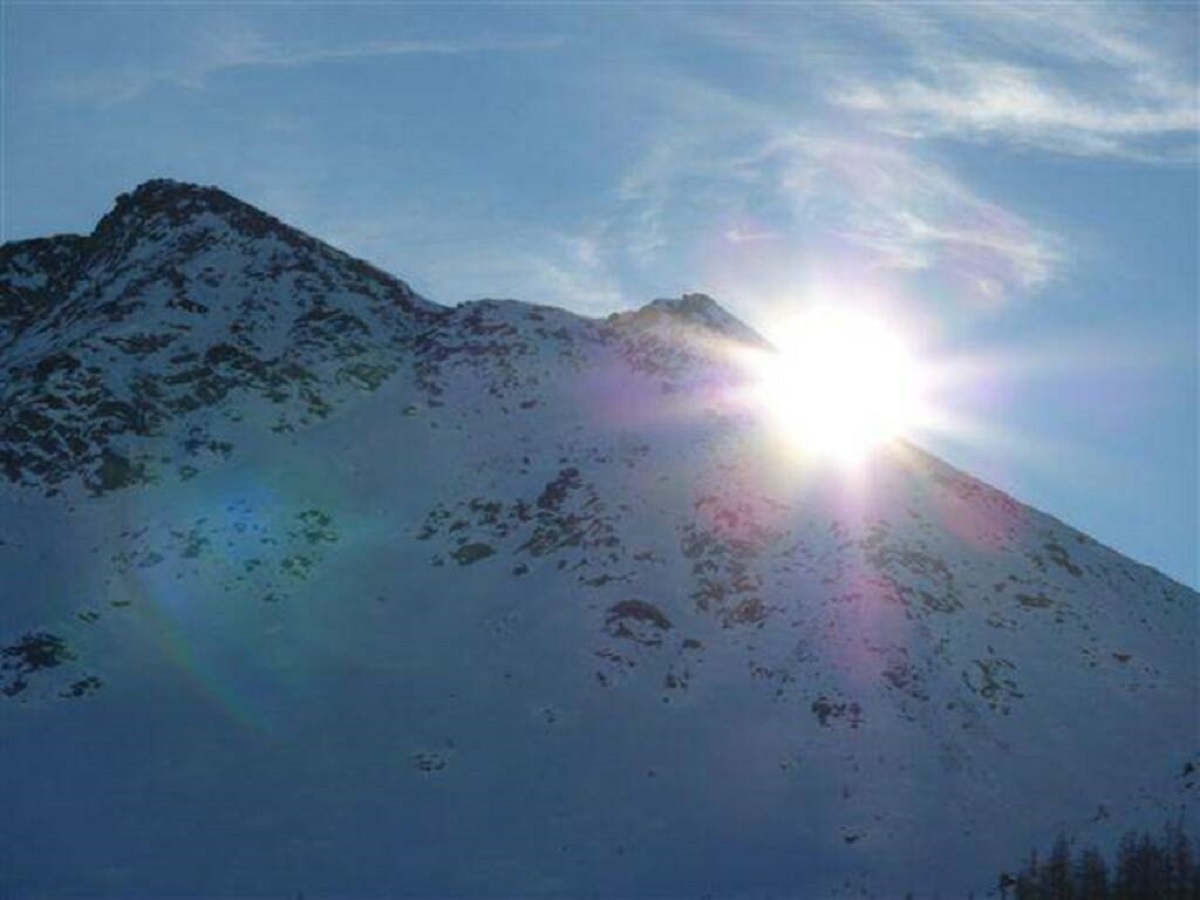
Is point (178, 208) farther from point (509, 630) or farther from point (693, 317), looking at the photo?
point (509, 630)

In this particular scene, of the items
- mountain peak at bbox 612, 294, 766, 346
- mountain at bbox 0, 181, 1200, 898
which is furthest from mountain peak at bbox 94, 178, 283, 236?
mountain peak at bbox 612, 294, 766, 346

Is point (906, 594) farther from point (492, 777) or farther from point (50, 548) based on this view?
point (50, 548)

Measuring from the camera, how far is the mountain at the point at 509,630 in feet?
149

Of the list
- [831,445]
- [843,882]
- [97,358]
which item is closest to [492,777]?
[843,882]

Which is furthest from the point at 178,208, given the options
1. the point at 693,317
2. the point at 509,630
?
the point at 509,630

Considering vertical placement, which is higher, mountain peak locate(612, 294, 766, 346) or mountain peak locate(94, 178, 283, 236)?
mountain peak locate(94, 178, 283, 236)

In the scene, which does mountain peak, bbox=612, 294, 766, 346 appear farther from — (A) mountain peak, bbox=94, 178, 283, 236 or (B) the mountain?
(A) mountain peak, bbox=94, 178, 283, 236

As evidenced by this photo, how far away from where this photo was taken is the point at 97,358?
234 feet

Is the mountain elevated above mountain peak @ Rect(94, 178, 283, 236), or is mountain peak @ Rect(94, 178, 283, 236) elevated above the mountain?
mountain peak @ Rect(94, 178, 283, 236)

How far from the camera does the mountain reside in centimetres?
4544

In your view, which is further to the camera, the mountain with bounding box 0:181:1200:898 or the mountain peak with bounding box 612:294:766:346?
the mountain peak with bounding box 612:294:766:346

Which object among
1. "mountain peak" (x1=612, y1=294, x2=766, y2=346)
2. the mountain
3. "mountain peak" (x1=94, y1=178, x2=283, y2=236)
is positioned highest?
"mountain peak" (x1=94, y1=178, x2=283, y2=236)

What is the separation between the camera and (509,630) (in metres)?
57.6

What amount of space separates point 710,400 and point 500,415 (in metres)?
10.1
